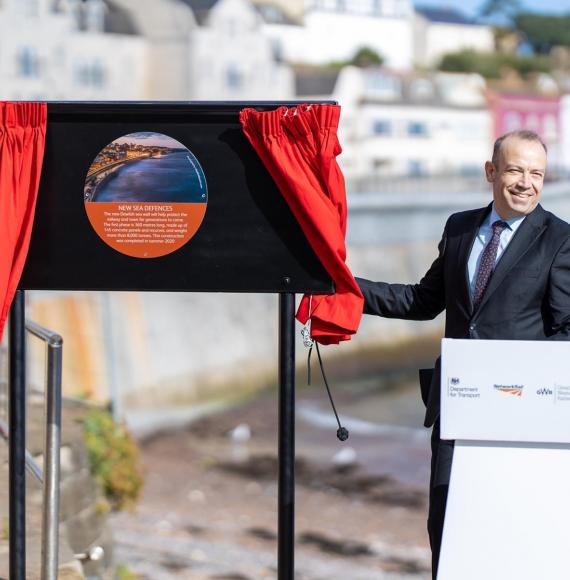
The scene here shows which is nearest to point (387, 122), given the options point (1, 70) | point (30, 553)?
point (1, 70)

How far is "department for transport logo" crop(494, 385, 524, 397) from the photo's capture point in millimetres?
3337

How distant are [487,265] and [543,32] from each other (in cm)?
9644

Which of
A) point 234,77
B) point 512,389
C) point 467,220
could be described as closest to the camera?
point 512,389

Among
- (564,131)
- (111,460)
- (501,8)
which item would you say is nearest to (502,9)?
(501,8)

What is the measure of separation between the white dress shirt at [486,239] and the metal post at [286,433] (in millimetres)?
590

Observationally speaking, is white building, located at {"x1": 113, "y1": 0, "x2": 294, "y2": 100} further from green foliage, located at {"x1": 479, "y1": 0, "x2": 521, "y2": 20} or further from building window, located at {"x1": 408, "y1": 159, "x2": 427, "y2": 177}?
green foliage, located at {"x1": 479, "y1": 0, "x2": 521, "y2": 20}

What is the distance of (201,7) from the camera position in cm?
4800

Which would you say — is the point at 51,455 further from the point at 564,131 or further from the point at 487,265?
the point at 564,131

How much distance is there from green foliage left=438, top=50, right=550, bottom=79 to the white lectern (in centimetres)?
6833

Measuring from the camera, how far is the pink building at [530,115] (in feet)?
201

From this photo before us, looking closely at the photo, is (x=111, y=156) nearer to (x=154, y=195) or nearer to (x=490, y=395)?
(x=154, y=195)

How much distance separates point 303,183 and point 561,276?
848mm

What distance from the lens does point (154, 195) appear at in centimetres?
390

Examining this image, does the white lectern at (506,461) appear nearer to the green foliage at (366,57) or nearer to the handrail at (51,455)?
the handrail at (51,455)
